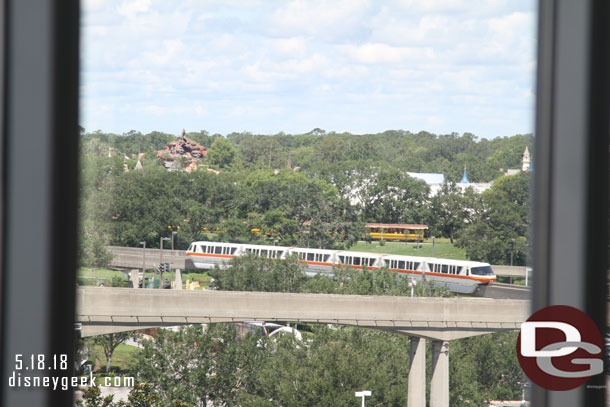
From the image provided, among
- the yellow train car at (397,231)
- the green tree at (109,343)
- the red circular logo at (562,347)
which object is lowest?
the green tree at (109,343)

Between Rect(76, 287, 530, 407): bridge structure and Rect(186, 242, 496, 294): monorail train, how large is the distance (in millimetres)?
3299

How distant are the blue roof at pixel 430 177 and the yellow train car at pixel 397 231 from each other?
1151mm

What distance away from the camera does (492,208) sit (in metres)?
9.36

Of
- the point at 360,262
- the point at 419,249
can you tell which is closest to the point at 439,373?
the point at 360,262

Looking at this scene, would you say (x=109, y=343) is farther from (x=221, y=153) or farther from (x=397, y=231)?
(x=221, y=153)

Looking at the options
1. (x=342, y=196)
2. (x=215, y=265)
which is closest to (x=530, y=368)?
(x=215, y=265)

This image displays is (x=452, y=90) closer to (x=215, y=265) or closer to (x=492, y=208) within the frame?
(x=492, y=208)

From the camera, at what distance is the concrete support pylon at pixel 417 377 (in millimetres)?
6238

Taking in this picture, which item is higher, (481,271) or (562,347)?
(562,347)

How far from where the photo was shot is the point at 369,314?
5.97m

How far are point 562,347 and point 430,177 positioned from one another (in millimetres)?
12356

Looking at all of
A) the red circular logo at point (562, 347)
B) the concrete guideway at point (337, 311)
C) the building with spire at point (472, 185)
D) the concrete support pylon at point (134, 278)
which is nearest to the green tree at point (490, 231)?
the building with spire at point (472, 185)

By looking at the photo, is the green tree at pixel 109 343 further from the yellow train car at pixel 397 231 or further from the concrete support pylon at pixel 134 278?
the yellow train car at pixel 397 231

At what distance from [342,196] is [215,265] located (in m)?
3.33
